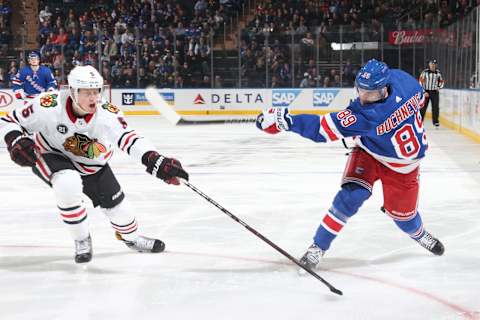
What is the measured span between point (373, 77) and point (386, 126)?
0.69ft

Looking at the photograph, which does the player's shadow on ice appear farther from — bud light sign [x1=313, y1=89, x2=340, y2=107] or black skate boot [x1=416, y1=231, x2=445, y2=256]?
bud light sign [x1=313, y1=89, x2=340, y2=107]

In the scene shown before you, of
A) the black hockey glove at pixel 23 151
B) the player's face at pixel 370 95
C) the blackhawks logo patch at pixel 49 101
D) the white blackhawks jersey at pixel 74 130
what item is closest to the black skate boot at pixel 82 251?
the white blackhawks jersey at pixel 74 130

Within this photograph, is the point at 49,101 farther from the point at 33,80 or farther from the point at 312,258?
the point at 33,80

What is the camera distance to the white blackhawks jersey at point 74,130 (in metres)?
3.16

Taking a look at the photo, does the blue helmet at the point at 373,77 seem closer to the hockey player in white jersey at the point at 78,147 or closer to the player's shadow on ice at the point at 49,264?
the hockey player in white jersey at the point at 78,147

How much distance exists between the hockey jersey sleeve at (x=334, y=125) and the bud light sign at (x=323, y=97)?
12.1 metres

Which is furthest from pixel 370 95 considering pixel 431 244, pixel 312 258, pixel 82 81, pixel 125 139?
pixel 82 81

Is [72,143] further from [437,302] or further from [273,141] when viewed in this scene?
[273,141]

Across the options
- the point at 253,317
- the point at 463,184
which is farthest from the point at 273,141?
the point at 253,317

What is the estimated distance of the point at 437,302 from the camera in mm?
2762

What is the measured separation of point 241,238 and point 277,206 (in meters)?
1.08

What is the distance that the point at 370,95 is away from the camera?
9.91 ft

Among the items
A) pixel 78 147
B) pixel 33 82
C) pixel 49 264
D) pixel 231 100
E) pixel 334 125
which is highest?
pixel 334 125

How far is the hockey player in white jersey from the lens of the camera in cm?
310
